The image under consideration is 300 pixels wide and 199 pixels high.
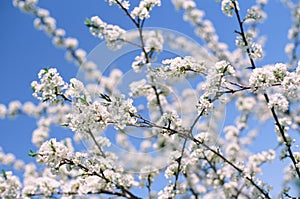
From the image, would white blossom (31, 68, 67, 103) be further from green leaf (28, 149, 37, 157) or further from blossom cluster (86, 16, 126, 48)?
blossom cluster (86, 16, 126, 48)

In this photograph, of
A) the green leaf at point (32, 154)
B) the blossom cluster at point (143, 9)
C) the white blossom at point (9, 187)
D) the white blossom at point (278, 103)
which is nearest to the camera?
the green leaf at point (32, 154)

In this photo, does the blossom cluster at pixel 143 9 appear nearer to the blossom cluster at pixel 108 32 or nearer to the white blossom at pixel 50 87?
the blossom cluster at pixel 108 32

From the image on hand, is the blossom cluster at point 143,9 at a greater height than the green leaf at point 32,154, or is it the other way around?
the blossom cluster at point 143,9

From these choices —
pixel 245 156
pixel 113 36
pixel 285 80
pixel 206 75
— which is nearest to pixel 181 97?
pixel 113 36

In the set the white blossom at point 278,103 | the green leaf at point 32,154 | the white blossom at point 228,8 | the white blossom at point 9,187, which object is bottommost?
the green leaf at point 32,154

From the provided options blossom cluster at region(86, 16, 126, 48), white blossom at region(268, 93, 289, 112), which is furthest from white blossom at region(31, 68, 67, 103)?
white blossom at region(268, 93, 289, 112)

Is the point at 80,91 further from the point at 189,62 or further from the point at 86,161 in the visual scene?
the point at 189,62

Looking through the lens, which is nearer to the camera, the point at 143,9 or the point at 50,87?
the point at 50,87

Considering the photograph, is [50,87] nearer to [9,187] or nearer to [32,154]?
[32,154]

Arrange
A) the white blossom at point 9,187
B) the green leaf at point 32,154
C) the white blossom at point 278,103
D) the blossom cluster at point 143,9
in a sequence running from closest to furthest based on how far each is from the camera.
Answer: the green leaf at point 32,154 < the white blossom at point 278,103 < the blossom cluster at point 143,9 < the white blossom at point 9,187

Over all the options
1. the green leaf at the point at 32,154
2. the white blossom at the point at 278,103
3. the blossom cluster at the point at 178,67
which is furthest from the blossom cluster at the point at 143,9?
the green leaf at the point at 32,154

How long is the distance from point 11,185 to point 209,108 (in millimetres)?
2636

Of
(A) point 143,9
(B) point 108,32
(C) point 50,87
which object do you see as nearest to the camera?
(C) point 50,87

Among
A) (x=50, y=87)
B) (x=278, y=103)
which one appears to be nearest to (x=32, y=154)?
(x=50, y=87)
